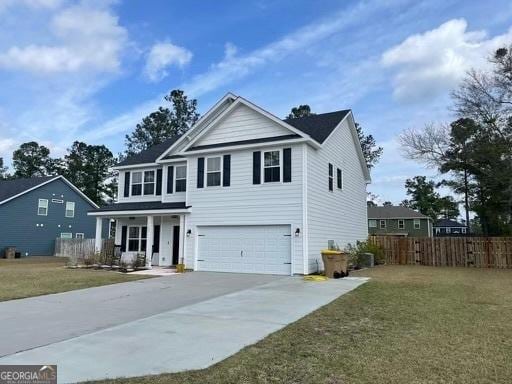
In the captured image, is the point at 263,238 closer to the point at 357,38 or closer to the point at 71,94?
the point at 357,38

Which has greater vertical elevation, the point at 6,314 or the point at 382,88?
the point at 382,88

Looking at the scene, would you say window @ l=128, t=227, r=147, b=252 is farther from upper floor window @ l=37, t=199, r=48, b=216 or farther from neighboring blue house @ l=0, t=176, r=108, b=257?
upper floor window @ l=37, t=199, r=48, b=216

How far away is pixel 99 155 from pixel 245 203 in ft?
146

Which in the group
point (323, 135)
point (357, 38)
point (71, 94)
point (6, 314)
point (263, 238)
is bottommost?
point (6, 314)

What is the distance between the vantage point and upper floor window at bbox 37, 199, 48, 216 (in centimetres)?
3089

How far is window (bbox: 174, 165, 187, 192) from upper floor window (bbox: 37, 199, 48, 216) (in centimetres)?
1753

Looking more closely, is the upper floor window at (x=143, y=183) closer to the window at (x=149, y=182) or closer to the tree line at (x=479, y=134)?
the window at (x=149, y=182)

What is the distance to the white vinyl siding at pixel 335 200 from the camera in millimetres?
15609

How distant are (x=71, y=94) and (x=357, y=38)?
515 inches

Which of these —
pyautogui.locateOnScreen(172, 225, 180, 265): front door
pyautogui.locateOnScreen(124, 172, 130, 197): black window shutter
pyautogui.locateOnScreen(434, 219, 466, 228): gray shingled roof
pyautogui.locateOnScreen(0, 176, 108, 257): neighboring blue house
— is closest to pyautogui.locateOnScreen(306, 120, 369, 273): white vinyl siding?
pyautogui.locateOnScreen(172, 225, 180, 265): front door

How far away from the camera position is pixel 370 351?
17.0 ft

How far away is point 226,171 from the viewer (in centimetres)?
1692

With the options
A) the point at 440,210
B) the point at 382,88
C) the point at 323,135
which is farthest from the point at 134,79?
the point at 440,210

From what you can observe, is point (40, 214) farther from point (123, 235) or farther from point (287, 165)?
point (287, 165)
